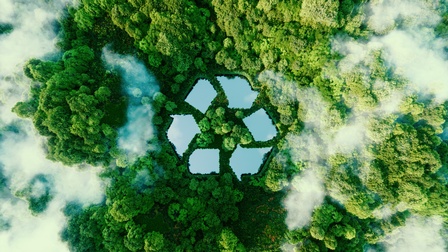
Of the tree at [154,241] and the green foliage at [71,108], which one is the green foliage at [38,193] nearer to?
the green foliage at [71,108]

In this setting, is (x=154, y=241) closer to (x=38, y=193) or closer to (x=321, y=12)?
(x=38, y=193)

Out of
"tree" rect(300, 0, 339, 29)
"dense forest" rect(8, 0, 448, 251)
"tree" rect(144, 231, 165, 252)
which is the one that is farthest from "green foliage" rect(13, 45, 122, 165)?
"tree" rect(300, 0, 339, 29)

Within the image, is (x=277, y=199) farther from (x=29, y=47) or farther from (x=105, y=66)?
(x=29, y=47)

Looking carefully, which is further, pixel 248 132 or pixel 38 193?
pixel 248 132

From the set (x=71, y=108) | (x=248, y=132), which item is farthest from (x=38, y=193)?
(x=248, y=132)

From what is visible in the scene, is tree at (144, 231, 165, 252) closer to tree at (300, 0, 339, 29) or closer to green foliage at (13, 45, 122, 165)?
green foliage at (13, 45, 122, 165)

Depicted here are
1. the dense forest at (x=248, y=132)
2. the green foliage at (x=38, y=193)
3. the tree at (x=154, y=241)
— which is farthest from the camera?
the green foliage at (x=38, y=193)

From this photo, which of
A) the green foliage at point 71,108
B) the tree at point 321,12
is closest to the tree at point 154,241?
the green foliage at point 71,108

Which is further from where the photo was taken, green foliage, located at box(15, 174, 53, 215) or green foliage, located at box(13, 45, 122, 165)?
green foliage, located at box(15, 174, 53, 215)

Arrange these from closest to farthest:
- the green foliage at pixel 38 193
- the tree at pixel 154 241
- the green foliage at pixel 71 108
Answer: the green foliage at pixel 71 108
the tree at pixel 154 241
the green foliage at pixel 38 193

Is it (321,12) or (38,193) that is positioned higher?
(321,12)
